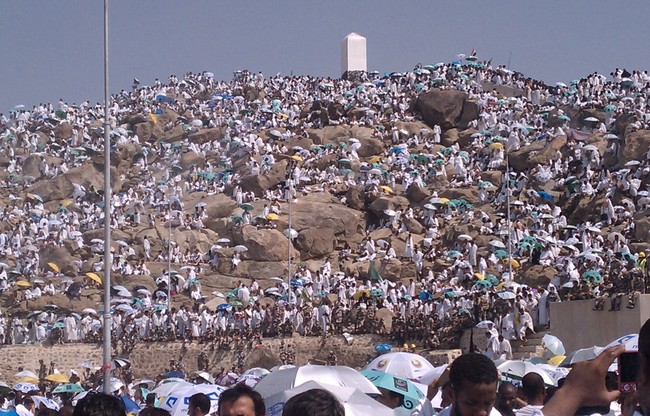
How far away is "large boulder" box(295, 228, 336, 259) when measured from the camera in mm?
41688

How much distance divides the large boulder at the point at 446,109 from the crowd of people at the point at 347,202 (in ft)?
1.68

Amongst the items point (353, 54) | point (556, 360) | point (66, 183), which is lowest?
point (556, 360)

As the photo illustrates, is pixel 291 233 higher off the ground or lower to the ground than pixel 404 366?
higher

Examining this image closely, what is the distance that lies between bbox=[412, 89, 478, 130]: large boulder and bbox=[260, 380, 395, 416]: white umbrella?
4366 centimetres

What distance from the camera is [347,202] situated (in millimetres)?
45031

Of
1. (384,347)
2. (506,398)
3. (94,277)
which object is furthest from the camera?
(94,277)

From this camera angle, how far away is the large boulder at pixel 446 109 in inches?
2064

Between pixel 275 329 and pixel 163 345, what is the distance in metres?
3.51

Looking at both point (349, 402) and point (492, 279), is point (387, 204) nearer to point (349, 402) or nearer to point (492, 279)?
point (492, 279)

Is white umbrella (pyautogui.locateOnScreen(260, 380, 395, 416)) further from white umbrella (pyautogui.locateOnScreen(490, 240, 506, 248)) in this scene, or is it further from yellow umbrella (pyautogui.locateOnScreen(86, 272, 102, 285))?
yellow umbrella (pyautogui.locateOnScreen(86, 272, 102, 285))

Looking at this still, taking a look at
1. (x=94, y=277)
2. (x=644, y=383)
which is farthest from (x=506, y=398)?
(x=94, y=277)

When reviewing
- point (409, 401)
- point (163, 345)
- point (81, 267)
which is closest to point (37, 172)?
point (81, 267)

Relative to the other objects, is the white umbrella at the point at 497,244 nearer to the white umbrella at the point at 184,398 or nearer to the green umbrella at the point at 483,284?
the green umbrella at the point at 483,284

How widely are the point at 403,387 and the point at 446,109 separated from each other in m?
43.5
